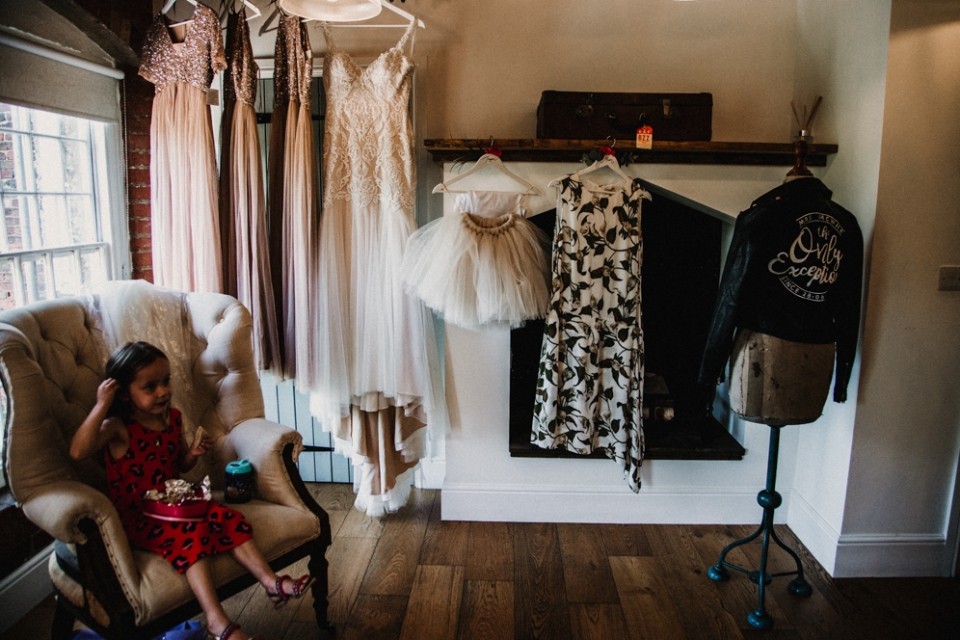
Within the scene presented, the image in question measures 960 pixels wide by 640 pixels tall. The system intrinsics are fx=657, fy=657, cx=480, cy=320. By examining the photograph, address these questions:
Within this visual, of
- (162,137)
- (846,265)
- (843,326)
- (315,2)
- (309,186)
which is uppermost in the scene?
(315,2)

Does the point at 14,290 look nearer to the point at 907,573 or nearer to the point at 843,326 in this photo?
the point at 843,326

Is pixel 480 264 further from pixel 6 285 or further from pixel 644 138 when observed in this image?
pixel 6 285

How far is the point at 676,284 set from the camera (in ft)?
9.91

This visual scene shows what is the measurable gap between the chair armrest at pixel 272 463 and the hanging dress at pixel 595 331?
1.01m

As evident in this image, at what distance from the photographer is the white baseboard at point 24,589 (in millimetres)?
2094

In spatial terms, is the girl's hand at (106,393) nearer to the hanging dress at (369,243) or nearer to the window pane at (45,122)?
the hanging dress at (369,243)

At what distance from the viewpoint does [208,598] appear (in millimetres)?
1735

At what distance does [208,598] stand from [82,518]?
38 centimetres

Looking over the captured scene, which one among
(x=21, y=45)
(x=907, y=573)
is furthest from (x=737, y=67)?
(x=21, y=45)

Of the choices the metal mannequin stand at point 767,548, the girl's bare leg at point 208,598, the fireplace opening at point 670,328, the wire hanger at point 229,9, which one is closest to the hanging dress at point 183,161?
the wire hanger at point 229,9

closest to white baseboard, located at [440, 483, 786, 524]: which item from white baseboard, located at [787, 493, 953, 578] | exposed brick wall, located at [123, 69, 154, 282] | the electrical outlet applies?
white baseboard, located at [787, 493, 953, 578]

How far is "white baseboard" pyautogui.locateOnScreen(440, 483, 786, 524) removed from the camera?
112 inches

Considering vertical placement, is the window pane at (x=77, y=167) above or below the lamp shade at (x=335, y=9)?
below

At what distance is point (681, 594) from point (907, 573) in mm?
913
